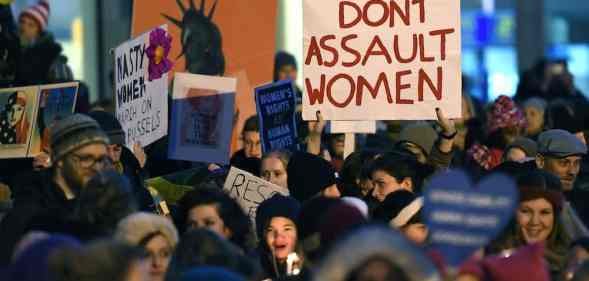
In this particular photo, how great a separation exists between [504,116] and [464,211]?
323 inches

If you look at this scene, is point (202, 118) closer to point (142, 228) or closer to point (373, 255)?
point (142, 228)

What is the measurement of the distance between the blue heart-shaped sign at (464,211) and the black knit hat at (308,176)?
389 centimetres

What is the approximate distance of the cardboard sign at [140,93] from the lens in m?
11.9

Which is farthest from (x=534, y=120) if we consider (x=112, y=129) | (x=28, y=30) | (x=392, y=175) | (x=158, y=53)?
(x=112, y=129)

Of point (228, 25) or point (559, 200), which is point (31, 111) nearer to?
point (228, 25)

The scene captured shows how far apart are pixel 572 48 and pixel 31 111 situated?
906 inches

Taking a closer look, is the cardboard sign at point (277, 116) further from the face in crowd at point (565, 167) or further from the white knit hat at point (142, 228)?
the white knit hat at point (142, 228)

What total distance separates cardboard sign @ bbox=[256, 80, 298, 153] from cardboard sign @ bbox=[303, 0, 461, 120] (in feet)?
2.44

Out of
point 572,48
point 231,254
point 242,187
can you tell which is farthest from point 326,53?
point 572,48

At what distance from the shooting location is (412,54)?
11742mm

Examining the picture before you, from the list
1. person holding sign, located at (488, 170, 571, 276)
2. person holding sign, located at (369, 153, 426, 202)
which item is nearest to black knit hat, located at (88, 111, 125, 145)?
person holding sign, located at (369, 153, 426, 202)

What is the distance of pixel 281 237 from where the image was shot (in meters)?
9.41

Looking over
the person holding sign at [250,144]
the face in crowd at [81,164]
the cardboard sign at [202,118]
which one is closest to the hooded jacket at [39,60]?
the cardboard sign at [202,118]

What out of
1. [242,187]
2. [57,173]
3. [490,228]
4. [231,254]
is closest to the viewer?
[490,228]
